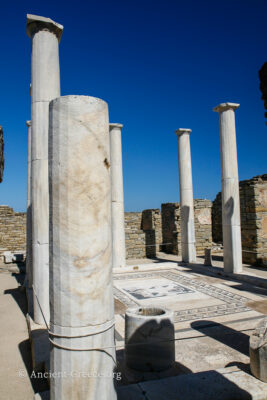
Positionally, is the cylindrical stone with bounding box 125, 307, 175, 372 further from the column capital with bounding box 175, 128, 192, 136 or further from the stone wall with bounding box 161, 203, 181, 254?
the stone wall with bounding box 161, 203, 181, 254

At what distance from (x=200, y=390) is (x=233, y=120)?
873cm

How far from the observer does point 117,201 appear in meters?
11.3

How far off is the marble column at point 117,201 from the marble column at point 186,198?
96.4 inches

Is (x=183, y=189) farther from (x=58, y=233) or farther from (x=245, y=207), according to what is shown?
(x=58, y=233)

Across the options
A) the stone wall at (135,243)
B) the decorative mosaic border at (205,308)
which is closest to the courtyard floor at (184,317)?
the decorative mosaic border at (205,308)

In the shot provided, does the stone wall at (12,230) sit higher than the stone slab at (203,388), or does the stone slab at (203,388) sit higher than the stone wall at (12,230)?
the stone wall at (12,230)

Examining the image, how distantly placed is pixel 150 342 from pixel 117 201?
796cm

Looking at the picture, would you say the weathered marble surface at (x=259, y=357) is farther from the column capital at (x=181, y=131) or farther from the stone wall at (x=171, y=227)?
the stone wall at (x=171, y=227)

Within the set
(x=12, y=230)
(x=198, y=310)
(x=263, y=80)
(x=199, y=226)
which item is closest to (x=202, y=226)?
(x=199, y=226)

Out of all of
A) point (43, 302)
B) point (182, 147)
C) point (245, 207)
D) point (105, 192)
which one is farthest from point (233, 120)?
point (105, 192)

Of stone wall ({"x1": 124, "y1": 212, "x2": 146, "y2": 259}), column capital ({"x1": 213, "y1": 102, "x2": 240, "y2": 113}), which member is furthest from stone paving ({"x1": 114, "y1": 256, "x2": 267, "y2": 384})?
column capital ({"x1": 213, "y1": 102, "x2": 240, "y2": 113})

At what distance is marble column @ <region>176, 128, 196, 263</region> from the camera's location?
471 inches

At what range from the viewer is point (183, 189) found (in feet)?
40.1

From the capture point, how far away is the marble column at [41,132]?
5016mm
